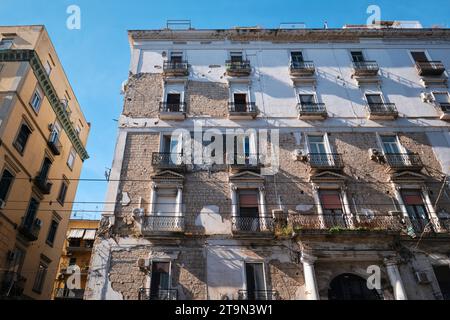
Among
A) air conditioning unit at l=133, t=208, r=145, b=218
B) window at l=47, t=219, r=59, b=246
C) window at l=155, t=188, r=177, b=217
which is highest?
window at l=47, t=219, r=59, b=246

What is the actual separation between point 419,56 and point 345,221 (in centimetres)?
1466

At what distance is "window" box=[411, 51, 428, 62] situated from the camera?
23100 millimetres

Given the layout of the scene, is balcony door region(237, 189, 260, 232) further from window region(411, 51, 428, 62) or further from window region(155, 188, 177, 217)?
window region(411, 51, 428, 62)

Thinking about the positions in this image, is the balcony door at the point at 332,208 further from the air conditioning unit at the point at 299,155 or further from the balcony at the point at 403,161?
the balcony at the point at 403,161

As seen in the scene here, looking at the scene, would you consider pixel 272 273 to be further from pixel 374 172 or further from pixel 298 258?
pixel 374 172

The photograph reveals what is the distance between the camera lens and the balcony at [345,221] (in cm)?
1577

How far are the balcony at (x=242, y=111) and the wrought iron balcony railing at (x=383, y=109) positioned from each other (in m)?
6.86

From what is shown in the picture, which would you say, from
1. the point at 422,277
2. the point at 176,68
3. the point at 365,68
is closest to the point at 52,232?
the point at 176,68

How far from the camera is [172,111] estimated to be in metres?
19.5

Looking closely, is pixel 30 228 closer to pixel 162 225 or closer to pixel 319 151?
pixel 162 225

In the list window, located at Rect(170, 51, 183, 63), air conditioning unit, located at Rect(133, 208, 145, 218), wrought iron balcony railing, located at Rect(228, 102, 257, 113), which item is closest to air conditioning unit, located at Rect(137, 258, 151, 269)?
air conditioning unit, located at Rect(133, 208, 145, 218)

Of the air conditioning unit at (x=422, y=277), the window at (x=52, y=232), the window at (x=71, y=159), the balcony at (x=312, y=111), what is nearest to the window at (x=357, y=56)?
the balcony at (x=312, y=111)

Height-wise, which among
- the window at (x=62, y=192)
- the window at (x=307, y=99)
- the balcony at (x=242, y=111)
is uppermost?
the window at (x=307, y=99)

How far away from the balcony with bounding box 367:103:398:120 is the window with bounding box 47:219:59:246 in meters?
22.3
